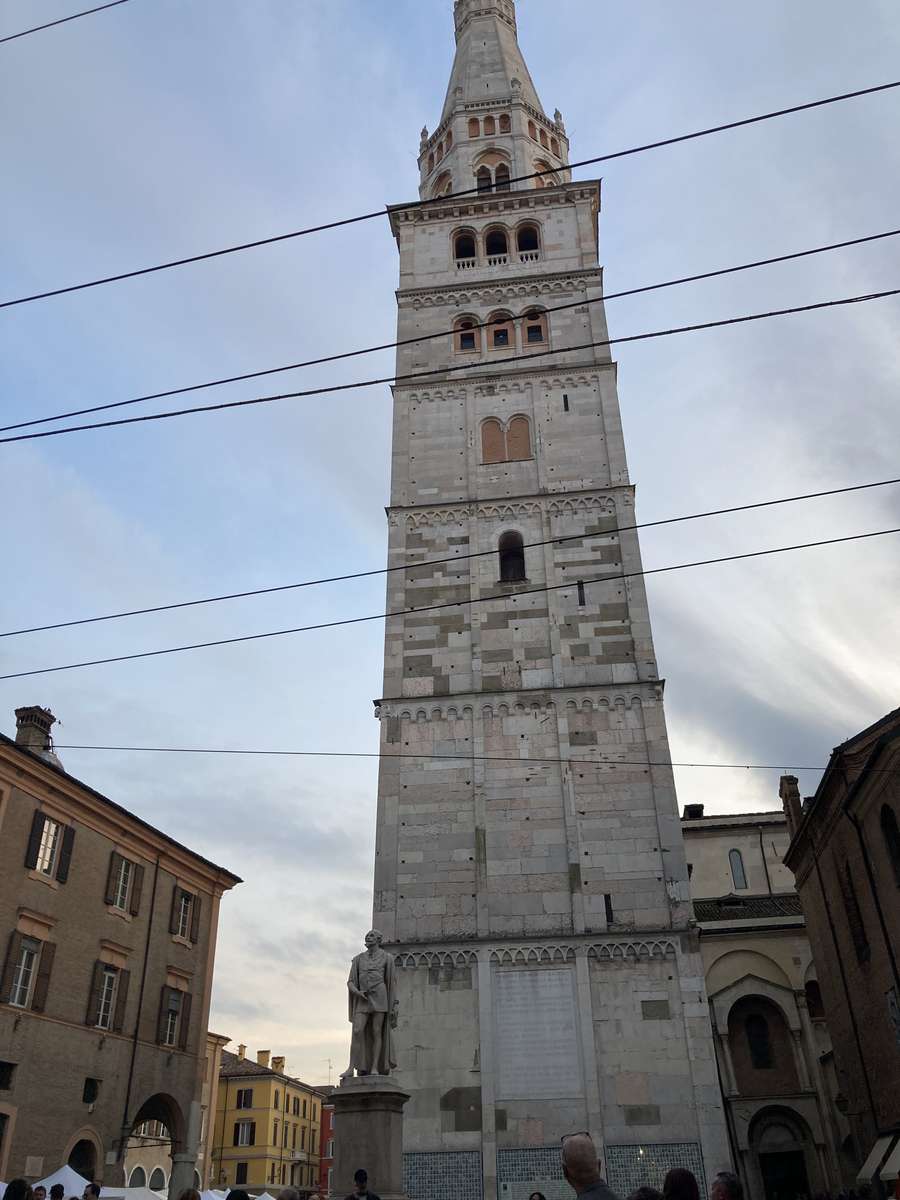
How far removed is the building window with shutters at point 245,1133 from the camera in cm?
5898

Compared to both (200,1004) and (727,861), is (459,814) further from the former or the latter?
(727,861)

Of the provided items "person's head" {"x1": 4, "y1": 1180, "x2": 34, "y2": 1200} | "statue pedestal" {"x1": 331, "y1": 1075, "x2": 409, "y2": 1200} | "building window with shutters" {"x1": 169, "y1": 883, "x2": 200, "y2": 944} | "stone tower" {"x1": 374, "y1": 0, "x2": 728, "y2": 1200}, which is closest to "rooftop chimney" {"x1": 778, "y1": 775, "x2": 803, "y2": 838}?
"stone tower" {"x1": 374, "y1": 0, "x2": 728, "y2": 1200}

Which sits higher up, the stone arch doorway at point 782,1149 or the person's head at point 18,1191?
the stone arch doorway at point 782,1149

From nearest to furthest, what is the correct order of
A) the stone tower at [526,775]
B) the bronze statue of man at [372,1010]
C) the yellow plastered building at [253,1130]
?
1. the bronze statue of man at [372,1010]
2. the stone tower at [526,775]
3. the yellow plastered building at [253,1130]

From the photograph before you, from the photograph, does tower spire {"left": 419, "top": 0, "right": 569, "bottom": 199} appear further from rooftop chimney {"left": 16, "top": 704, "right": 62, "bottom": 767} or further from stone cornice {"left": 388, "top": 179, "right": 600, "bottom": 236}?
rooftop chimney {"left": 16, "top": 704, "right": 62, "bottom": 767}

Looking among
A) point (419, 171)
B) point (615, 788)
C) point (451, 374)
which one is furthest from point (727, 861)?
point (419, 171)

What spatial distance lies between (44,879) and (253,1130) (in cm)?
4371

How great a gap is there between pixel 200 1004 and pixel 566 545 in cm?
1755

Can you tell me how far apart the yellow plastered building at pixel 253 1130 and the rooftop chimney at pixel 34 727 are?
1574 inches

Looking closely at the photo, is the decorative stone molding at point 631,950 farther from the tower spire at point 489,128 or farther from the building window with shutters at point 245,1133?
the building window with shutters at point 245,1133

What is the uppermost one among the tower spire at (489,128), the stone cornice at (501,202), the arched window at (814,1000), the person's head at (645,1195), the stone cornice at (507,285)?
the tower spire at (489,128)

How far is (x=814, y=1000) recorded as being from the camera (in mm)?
32750

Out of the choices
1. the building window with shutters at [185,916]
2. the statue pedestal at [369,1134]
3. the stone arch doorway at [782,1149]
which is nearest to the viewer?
the statue pedestal at [369,1134]

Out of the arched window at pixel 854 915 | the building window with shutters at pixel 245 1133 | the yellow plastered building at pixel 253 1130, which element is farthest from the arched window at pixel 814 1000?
the building window with shutters at pixel 245 1133
